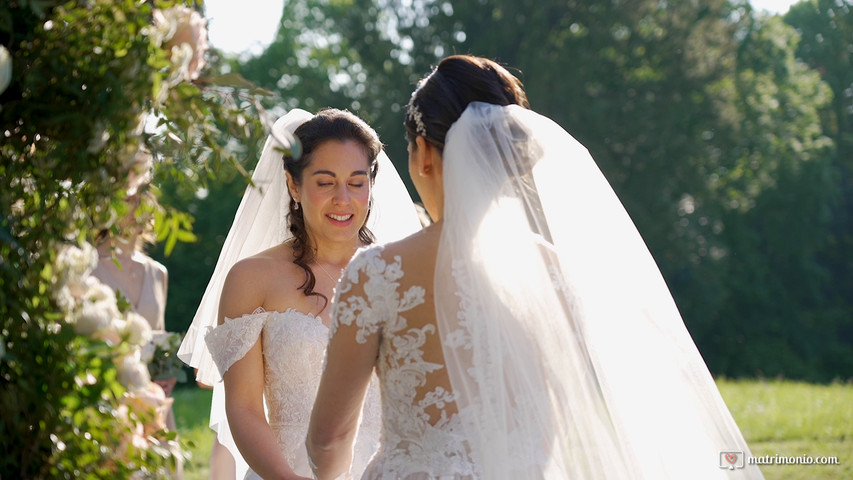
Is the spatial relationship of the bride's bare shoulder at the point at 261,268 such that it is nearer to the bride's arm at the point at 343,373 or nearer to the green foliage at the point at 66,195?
the bride's arm at the point at 343,373

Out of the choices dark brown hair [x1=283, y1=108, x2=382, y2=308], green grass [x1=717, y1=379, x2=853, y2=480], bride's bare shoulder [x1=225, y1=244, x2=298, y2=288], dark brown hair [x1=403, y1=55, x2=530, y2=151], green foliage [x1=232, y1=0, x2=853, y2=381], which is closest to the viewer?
dark brown hair [x1=403, y1=55, x2=530, y2=151]

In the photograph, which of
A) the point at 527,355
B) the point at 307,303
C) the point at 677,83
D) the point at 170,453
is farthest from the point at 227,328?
the point at 677,83

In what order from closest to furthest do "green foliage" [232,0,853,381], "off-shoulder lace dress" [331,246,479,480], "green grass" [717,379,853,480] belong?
"off-shoulder lace dress" [331,246,479,480] < "green grass" [717,379,853,480] < "green foliage" [232,0,853,381]

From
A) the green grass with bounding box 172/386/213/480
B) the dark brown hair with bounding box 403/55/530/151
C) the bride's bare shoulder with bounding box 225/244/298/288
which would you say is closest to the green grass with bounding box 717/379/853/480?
the green grass with bounding box 172/386/213/480

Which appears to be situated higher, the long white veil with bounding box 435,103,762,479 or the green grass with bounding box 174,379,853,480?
the long white veil with bounding box 435,103,762,479

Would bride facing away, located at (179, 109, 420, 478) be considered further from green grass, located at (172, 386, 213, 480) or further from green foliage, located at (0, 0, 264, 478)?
green grass, located at (172, 386, 213, 480)

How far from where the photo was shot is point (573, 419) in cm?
275

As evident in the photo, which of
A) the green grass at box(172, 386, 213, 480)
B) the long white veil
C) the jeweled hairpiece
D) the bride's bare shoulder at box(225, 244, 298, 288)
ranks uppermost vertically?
the jeweled hairpiece

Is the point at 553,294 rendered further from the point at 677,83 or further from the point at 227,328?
the point at 677,83

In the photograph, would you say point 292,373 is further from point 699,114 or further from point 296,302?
point 699,114

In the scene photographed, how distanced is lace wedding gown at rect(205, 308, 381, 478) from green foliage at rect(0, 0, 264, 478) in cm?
166

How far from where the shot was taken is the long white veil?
261 cm

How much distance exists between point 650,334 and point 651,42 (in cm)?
2559

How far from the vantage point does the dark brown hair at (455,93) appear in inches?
Result: 107
